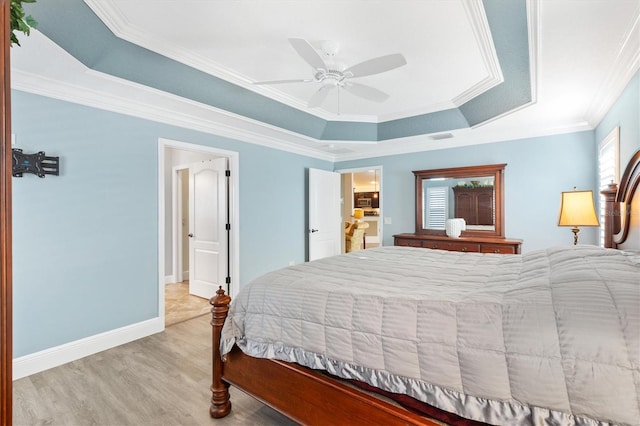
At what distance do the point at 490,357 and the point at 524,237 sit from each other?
12.2 feet

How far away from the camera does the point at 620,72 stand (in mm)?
2275

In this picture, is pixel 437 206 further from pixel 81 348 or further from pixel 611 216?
pixel 81 348

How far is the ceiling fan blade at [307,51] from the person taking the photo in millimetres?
1956

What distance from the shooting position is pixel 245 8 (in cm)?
200

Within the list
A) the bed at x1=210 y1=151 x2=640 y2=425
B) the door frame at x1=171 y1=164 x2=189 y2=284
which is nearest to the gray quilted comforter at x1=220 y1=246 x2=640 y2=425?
the bed at x1=210 y1=151 x2=640 y2=425

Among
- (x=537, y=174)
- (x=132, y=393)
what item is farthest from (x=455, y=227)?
(x=132, y=393)

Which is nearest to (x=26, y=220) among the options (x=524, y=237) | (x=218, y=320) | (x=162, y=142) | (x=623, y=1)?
(x=162, y=142)

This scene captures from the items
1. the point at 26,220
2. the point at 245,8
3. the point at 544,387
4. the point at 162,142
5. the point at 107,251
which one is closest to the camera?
the point at 544,387

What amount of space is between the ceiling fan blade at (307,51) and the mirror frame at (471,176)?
9.57ft

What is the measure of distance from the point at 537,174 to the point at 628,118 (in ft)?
5.64

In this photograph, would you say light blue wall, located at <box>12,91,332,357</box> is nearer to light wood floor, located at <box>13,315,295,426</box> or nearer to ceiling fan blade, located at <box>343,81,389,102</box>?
light wood floor, located at <box>13,315,295,426</box>

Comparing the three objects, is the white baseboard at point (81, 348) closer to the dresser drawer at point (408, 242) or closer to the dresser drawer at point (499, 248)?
the dresser drawer at point (408, 242)

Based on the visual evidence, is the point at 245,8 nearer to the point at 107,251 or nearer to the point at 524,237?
the point at 107,251

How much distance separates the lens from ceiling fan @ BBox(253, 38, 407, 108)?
6.81 feet
